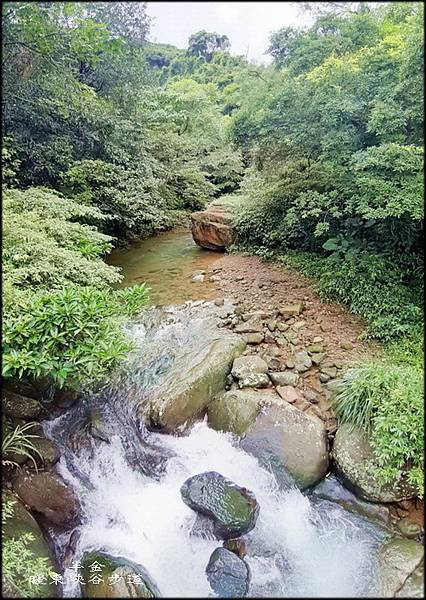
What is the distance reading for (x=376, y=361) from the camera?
4234 millimetres

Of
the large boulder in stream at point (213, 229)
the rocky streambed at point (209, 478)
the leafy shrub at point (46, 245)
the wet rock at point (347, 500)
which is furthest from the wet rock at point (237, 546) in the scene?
the large boulder in stream at point (213, 229)

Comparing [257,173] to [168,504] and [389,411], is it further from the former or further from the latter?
[168,504]

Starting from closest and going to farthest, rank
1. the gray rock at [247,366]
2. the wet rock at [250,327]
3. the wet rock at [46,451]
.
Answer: the wet rock at [46,451] < the gray rock at [247,366] < the wet rock at [250,327]

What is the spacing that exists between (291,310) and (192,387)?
209cm

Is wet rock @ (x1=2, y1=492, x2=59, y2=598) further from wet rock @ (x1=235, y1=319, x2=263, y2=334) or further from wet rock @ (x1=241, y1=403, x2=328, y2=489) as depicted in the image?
wet rock @ (x1=235, y1=319, x2=263, y2=334)

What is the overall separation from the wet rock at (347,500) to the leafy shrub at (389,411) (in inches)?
11.2

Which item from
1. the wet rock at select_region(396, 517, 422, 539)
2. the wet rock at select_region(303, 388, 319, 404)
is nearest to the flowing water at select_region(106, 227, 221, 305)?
the wet rock at select_region(303, 388, 319, 404)

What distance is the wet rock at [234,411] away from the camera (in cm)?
386

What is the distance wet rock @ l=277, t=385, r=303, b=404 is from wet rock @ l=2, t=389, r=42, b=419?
2.36 metres

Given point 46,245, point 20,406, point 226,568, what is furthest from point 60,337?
point 226,568

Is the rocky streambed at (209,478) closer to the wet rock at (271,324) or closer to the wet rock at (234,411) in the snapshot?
the wet rock at (234,411)

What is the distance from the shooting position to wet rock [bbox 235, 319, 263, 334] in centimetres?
518

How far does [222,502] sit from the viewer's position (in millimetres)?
3270

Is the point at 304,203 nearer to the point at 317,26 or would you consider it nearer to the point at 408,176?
the point at 408,176
